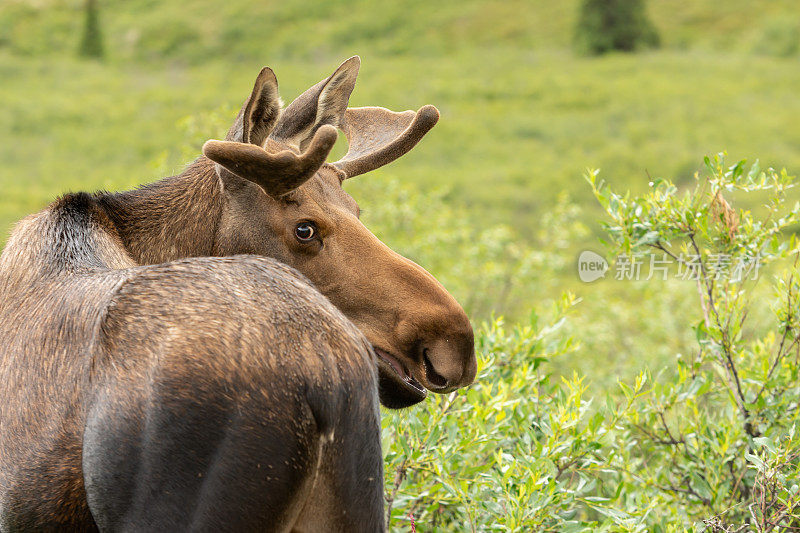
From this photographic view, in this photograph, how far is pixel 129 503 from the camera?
225 centimetres

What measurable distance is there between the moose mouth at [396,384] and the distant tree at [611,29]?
46811mm

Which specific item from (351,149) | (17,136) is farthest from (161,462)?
(17,136)

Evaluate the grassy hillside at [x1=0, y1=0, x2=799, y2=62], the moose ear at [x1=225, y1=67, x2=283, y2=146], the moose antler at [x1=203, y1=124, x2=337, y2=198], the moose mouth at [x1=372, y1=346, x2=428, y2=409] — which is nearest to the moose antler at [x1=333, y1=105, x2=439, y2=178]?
the moose ear at [x1=225, y1=67, x2=283, y2=146]

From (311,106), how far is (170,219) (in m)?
0.78

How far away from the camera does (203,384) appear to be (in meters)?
2.21

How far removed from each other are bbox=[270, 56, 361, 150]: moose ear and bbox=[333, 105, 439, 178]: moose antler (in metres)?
0.21

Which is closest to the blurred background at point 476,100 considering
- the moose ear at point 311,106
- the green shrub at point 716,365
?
the moose ear at point 311,106

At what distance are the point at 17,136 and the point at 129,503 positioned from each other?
1399 inches

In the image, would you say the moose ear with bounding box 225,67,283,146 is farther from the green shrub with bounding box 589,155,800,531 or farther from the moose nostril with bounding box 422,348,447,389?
the green shrub with bounding box 589,155,800,531

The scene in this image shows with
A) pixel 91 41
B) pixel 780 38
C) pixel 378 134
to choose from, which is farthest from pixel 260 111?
pixel 780 38

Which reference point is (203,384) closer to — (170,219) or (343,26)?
(170,219)

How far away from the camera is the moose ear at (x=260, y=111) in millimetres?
3332

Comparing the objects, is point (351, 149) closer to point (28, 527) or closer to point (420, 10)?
point (28, 527)

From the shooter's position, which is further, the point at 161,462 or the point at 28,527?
the point at 28,527
